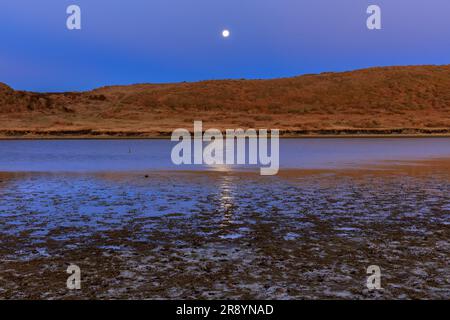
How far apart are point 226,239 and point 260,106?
80.7 metres

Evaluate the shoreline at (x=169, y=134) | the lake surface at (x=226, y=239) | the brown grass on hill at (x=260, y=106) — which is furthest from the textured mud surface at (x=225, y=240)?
the brown grass on hill at (x=260, y=106)

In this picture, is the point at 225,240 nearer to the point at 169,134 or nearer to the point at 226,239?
the point at 226,239

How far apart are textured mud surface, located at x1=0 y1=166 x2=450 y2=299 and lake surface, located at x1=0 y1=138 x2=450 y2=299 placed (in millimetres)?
22

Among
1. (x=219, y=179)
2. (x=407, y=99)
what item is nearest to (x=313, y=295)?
(x=219, y=179)

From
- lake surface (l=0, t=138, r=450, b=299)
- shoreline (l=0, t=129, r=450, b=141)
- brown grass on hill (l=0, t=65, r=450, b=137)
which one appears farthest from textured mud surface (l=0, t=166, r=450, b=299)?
brown grass on hill (l=0, t=65, r=450, b=137)

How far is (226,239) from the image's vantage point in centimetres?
773

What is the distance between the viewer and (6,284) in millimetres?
5633

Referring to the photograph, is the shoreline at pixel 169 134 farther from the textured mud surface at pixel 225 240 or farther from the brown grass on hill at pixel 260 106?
the textured mud surface at pixel 225 240

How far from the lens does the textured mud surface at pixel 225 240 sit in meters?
5.53

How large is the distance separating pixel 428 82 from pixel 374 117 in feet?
89.3

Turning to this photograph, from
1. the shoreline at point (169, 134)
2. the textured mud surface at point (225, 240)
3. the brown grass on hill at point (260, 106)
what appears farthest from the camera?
the brown grass on hill at point (260, 106)

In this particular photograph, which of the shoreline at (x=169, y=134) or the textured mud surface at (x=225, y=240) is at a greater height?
the shoreline at (x=169, y=134)

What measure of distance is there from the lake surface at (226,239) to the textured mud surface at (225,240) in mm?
22
